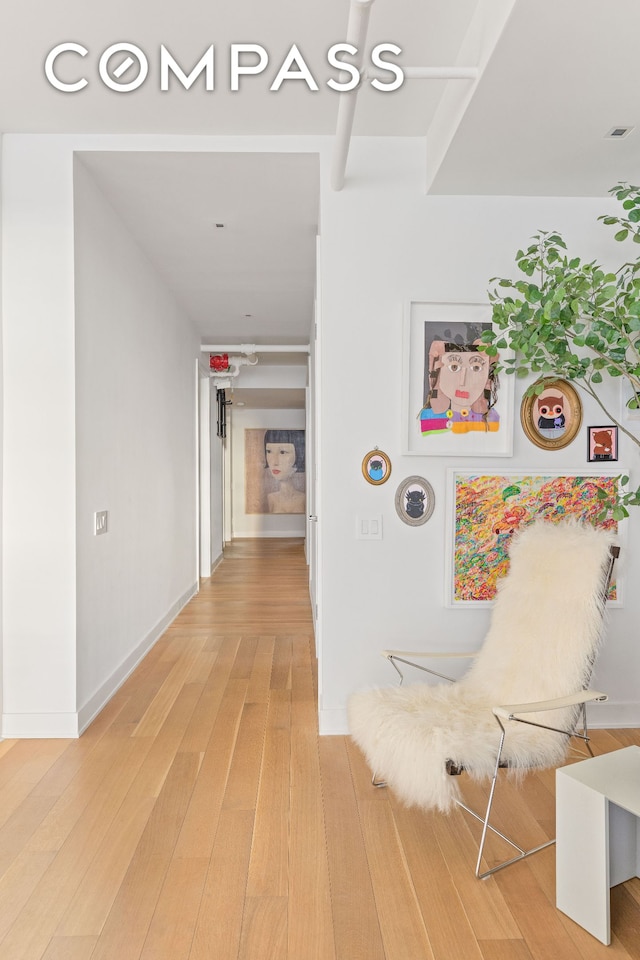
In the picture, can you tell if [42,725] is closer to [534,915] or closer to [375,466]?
[375,466]

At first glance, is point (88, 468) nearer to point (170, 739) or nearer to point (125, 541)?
point (125, 541)

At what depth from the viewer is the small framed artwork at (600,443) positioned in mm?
3273

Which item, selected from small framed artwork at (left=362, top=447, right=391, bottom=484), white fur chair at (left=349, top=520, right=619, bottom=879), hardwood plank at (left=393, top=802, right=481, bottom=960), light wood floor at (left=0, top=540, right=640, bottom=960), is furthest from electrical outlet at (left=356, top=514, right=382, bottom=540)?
hardwood plank at (left=393, top=802, right=481, bottom=960)

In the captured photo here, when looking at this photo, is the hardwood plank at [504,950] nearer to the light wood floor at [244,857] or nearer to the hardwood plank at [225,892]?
the light wood floor at [244,857]

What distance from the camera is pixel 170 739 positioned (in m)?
3.15

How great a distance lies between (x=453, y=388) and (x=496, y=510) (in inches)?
24.1

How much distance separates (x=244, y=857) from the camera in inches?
86.4

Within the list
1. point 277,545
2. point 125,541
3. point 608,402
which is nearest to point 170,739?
point 125,541

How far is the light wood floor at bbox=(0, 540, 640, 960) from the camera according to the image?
1801mm

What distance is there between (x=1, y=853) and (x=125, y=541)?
202cm

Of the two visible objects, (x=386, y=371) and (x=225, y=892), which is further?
(x=386, y=371)

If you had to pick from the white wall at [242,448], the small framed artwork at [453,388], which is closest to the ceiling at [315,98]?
the small framed artwork at [453,388]

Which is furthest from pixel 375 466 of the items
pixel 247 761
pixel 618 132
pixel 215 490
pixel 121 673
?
pixel 215 490

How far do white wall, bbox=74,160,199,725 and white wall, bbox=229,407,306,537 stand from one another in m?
5.75
